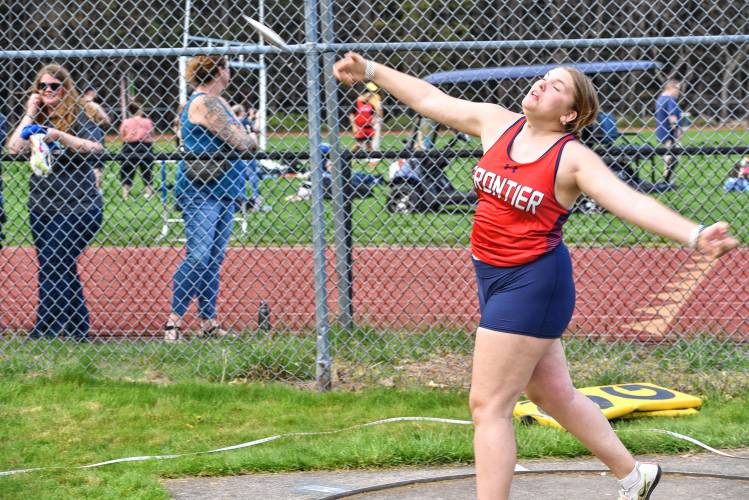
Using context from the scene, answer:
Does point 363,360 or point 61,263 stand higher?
point 61,263

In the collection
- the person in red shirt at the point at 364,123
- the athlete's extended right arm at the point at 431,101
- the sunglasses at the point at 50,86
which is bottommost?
the athlete's extended right arm at the point at 431,101

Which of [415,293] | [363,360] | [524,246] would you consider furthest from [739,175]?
[524,246]

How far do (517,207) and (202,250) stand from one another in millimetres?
3706

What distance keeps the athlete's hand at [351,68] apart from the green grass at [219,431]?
173 cm

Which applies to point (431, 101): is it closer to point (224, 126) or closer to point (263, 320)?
point (224, 126)

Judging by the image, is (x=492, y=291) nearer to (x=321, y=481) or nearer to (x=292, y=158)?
(x=321, y=481)

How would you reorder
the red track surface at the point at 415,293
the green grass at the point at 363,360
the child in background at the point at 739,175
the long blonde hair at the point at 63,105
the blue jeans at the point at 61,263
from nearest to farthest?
the green grass at the point at 363,360
the long blonde hair at the point at 63,105
the blue jeans at the point at 61,263
the red track surface at the point at 415,293
the child in background at the point at 739,175

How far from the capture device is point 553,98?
353cm

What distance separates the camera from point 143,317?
8383mm

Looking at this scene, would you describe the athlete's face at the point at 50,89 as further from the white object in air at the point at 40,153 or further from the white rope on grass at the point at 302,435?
the white rope on grass at the point at 302,435

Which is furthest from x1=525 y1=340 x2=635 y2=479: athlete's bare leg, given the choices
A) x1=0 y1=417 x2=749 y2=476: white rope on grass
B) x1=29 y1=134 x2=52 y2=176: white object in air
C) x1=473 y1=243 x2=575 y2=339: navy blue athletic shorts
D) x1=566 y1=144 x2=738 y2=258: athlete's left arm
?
x1=29 y1=134 x2=52 y2=176: white object in air

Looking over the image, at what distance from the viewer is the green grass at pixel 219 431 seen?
457cm

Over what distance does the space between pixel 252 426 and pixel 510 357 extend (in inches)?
87.4

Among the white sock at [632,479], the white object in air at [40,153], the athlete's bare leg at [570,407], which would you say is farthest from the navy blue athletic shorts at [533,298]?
the white object in air at [40,153]
